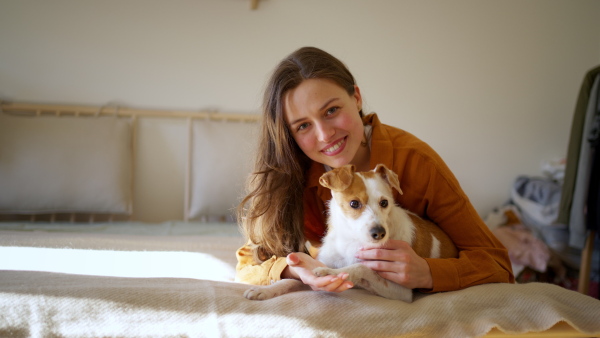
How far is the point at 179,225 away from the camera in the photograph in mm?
2811

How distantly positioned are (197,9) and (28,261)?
2.25m

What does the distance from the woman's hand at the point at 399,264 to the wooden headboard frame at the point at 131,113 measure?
6.45 ft

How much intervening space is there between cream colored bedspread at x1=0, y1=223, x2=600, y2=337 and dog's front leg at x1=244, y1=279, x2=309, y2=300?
0.04 metres

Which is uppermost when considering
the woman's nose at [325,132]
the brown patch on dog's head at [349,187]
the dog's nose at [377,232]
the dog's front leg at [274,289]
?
the woman's nose at [325,132]

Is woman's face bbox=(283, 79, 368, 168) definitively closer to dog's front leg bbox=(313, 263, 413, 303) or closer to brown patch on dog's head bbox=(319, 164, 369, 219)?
brown patch on dog's head bbox=(319, 164, 369, 219)

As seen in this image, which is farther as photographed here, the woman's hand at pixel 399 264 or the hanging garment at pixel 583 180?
the hanging garment at pixel 583 180

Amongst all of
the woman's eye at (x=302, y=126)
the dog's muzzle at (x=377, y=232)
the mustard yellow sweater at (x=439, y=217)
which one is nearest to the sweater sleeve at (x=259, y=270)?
the mustard yellow sweater at (x=439, y=217)

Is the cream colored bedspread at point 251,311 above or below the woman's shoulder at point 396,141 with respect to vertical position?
below

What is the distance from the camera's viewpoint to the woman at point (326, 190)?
1.25 meters

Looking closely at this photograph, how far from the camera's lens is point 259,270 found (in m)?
1.43

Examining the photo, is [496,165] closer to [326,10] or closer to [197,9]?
[326,10]

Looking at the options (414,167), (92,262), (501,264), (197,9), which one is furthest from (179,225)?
(501,264)

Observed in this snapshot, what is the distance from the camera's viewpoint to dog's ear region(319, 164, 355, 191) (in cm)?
131

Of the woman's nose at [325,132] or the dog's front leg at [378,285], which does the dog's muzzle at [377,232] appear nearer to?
the dog's front leg at [378,285]
